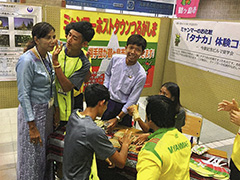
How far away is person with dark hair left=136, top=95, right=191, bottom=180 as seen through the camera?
43.0 inches

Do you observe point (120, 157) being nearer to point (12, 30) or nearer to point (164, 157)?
point (164, 157)

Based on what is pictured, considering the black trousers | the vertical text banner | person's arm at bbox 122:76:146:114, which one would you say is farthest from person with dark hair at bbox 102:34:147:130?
the vertical text banner

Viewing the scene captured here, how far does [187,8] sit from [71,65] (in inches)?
157

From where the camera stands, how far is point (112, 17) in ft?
13.3

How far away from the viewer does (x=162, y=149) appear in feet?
3.81

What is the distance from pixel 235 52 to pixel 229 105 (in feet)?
6.12

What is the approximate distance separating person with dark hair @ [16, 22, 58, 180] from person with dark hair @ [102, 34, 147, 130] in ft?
2.36

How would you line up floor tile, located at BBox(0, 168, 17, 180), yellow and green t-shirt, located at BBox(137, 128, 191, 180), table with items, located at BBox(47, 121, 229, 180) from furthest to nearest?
floor tile, located at BBox(0, 168, 17, 180) < table with items, located at BBox(47, 121, 229, 180) < yellow and green t-shirt, located at BBox(137, 128, 191, 180)

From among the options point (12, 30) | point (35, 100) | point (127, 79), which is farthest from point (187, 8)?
point (35, 100)

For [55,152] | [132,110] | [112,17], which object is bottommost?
[55,152]

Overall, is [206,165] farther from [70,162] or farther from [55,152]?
[55,152]

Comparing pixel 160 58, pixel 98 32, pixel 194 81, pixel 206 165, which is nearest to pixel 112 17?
pixel 98 32

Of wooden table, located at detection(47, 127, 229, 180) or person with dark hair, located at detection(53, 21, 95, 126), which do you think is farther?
person with dark hair, located at detection(53, 21, 95, 126)

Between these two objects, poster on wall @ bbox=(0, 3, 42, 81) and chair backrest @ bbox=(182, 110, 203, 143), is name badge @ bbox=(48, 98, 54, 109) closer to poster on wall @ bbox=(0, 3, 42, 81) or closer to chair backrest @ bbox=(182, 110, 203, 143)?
chair backrest @ bbox=(182, 110, 203, 143)
